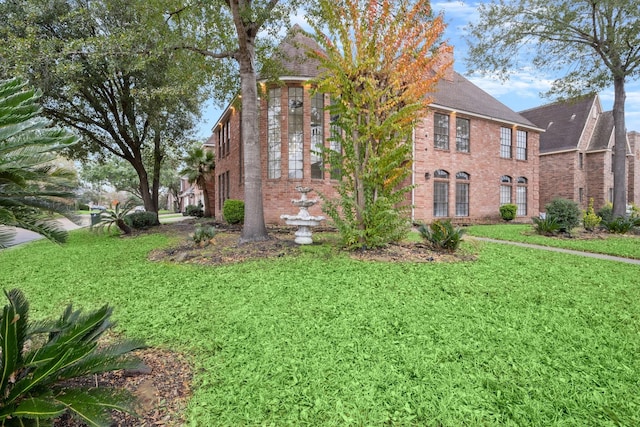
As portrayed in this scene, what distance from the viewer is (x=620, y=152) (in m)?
13.2

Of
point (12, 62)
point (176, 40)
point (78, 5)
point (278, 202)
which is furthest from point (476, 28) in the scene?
point (12, 62)

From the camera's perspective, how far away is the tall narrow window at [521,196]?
1952cm

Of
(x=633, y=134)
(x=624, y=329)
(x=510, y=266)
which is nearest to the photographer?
(x=624, y=329)

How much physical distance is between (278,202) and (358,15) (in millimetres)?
8037

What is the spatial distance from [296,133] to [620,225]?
41.7 feet

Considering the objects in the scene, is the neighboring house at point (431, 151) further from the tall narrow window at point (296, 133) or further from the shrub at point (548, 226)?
the shrub at point (548, 226)

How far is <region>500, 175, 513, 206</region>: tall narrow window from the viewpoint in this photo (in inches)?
743

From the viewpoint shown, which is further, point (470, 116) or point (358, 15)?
point (470, 116)

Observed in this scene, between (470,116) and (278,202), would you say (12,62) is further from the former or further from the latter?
(470,116)

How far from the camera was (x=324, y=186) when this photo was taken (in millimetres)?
13328

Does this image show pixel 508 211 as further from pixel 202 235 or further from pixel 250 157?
pixel 202 235

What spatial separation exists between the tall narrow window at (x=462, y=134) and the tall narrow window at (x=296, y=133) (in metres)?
9.04

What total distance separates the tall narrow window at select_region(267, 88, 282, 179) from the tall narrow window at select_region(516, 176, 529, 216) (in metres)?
15.2

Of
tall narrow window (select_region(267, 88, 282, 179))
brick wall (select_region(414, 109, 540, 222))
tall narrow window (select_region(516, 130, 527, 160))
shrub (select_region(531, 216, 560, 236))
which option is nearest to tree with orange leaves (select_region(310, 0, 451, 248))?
tall narrow window (select_region(267, 88, 282, 179))
